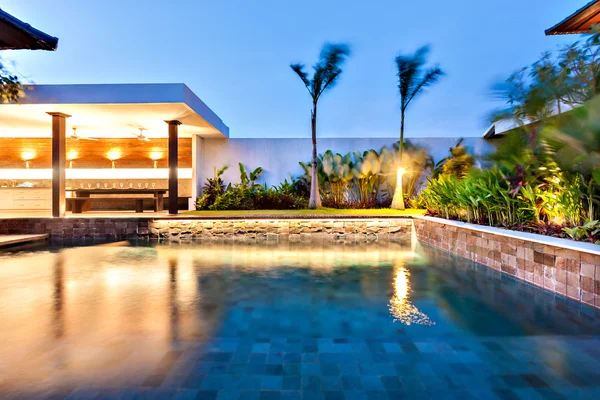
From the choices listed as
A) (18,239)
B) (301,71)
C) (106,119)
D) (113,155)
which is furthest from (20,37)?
(113,155)

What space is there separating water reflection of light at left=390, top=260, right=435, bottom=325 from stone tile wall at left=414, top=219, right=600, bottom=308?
149 centimetres

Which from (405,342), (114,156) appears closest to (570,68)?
(405,342)

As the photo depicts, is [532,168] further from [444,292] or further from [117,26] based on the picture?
[117,26]

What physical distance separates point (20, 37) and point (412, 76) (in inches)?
444

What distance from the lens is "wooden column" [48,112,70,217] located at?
404 inches

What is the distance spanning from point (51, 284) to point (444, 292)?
16.1 feet

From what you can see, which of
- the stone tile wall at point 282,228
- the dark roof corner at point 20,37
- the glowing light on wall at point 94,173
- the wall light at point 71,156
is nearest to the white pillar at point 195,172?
the glowing light on wall at point 94,173

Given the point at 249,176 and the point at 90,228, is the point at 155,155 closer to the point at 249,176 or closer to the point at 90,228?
the point at 249,176

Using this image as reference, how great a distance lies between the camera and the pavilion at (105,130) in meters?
9.12

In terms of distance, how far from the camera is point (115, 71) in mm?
38656

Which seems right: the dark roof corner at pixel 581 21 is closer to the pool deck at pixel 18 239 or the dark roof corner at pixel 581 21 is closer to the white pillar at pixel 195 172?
the pool deck at pixel 18 239

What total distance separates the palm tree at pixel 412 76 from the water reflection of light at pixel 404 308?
8.48 meters

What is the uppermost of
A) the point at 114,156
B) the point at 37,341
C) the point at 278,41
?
the point at 278,41

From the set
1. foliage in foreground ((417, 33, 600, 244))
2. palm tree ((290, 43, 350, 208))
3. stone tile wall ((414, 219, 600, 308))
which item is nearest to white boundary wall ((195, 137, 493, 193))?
palm tree ((290, 43, 350, 208))
